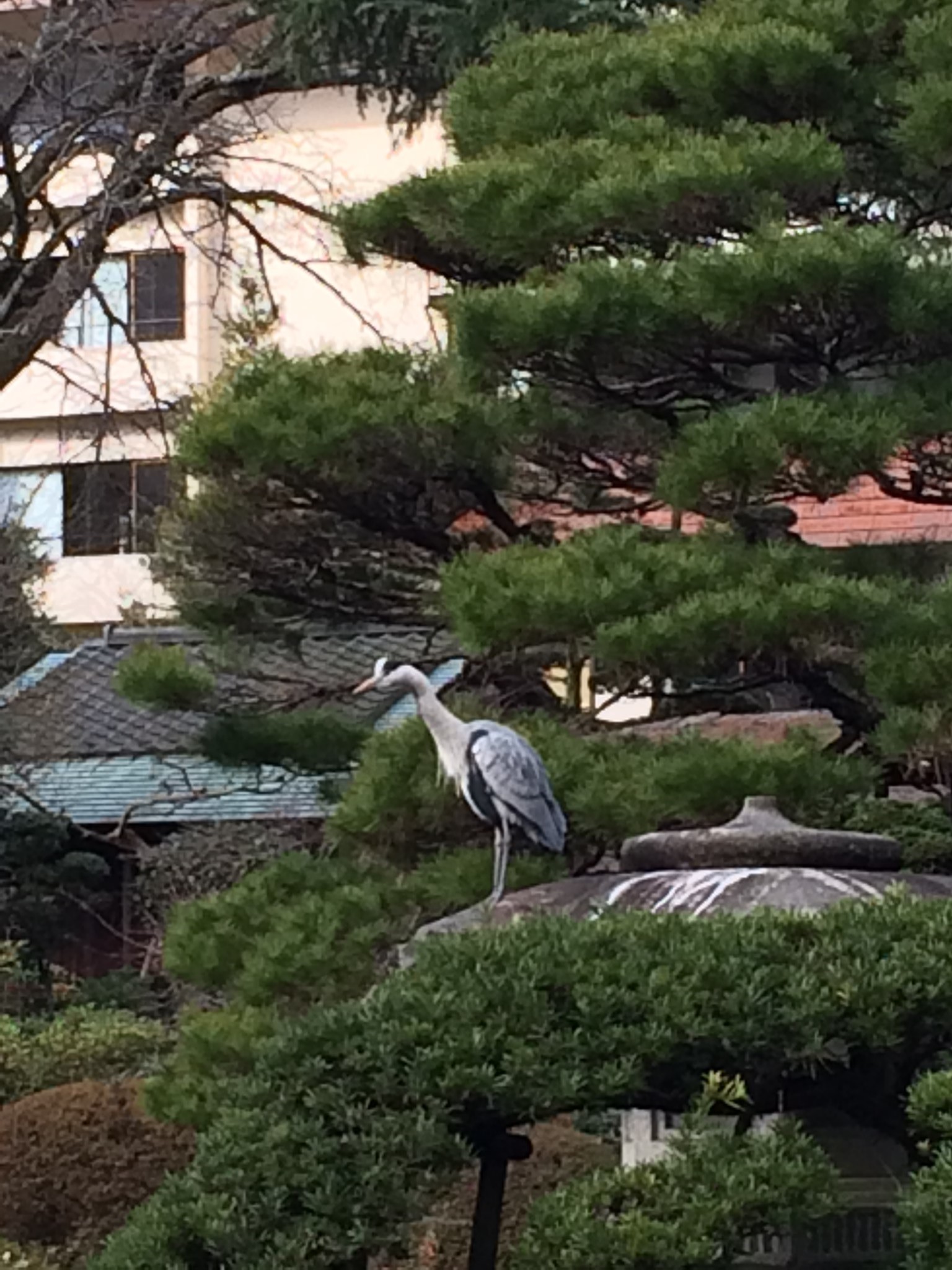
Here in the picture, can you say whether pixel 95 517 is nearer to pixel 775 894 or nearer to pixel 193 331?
pixel 193 331

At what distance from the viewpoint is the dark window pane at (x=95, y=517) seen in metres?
17.4

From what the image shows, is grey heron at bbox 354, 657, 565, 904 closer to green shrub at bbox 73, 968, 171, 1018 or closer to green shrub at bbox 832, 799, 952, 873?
green shrub at bbox 832, 799, 952, 873

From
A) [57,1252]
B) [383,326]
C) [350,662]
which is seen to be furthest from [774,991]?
[383,326]

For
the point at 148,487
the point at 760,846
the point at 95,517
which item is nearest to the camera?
the point at 760,846

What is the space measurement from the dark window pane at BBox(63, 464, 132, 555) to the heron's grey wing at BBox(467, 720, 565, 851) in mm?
11210

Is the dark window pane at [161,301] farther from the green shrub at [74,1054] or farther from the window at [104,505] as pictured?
the green shrub at [74,1054]

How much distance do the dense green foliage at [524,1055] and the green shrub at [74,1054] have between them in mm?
5981

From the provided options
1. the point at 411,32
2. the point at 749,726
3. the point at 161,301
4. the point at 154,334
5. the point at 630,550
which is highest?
the point at 411,32

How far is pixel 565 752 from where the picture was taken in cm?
598

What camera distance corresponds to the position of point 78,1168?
7895mm

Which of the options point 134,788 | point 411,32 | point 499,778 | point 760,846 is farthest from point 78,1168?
point 134,788

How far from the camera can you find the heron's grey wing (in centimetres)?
545

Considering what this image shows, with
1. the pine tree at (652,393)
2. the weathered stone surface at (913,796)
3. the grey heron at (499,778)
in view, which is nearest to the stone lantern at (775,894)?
the grey heron at (499,778)

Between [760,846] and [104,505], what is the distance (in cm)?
1633
